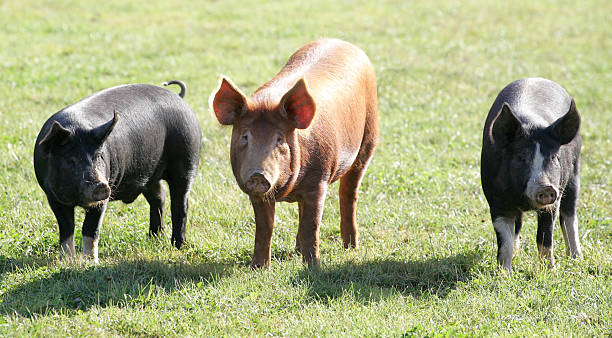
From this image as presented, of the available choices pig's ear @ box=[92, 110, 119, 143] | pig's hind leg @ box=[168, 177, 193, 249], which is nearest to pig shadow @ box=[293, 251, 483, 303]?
pig's hind leg @ box=[168, 177, 193, 249]

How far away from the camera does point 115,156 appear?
5.43 meters

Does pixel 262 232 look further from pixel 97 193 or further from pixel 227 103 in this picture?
pixel 97 193

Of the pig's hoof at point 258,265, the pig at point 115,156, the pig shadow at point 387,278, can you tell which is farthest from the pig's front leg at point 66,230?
Answer: the pig shadow at point 387,278

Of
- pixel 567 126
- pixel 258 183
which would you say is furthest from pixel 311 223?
pixel 567 126

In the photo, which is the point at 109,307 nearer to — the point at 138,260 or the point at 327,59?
the point at 138,260

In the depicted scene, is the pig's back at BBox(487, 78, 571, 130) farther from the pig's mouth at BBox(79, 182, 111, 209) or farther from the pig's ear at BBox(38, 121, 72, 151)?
the pig's ear at BBox(38, 121, 72, 151)

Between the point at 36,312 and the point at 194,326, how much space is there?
42.0 inches

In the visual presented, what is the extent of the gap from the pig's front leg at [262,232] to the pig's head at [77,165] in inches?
43.5

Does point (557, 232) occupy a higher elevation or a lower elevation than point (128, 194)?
lower

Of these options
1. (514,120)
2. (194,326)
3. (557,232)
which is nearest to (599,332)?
(514,120)

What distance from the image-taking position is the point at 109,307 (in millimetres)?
4812

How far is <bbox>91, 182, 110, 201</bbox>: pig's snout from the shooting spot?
5.02 m

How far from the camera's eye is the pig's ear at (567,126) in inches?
195

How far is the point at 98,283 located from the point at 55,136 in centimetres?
108
